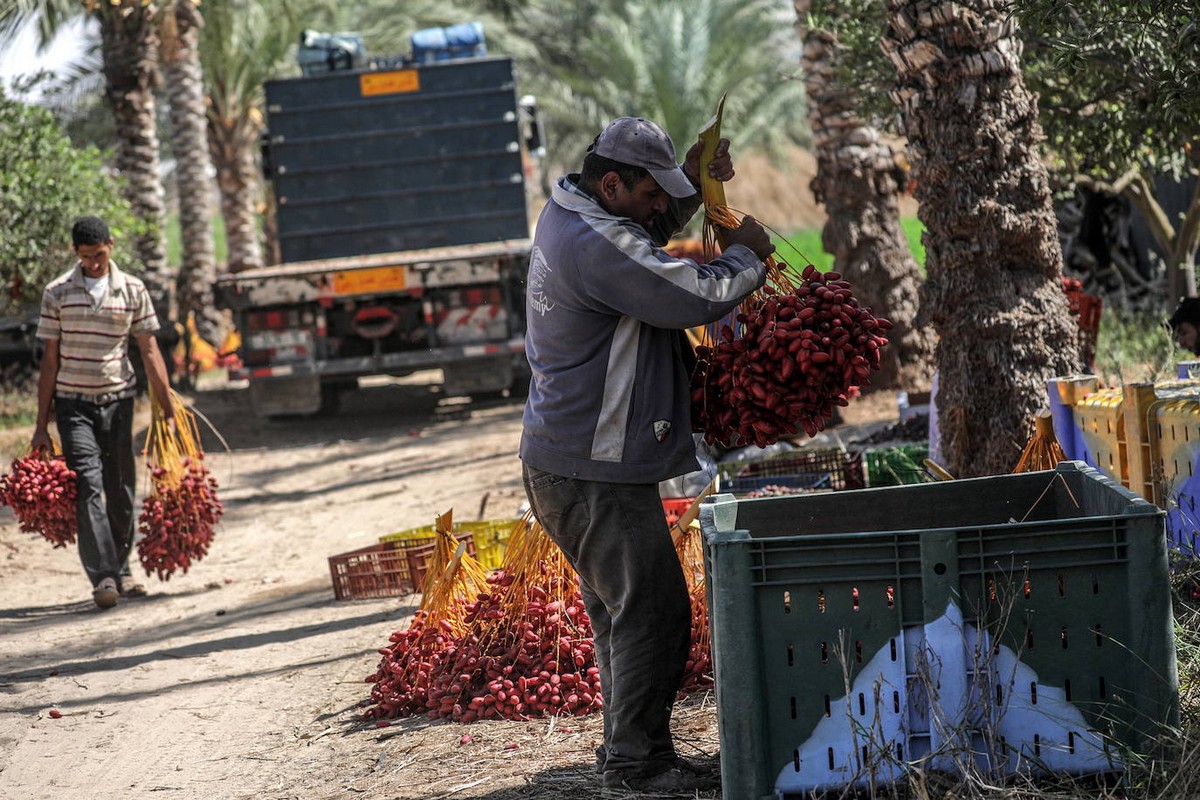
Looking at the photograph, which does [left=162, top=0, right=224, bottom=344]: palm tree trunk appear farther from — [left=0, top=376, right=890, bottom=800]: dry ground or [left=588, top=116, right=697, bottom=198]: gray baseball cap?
[left=588, top=116, right=697, bottom=198]: gray baseball cap

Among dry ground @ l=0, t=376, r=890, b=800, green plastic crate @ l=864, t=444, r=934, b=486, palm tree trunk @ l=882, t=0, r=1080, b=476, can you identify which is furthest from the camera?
green plastic crate @ l=864, t=444, r=934, b=486

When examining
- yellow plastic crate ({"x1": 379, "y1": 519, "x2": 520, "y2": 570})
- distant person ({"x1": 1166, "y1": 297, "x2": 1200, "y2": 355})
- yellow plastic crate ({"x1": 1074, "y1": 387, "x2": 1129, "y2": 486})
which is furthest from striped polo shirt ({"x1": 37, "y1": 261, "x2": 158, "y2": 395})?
distant person ({"x1": 1166, "y1": 297, "x2": 1200, "y2": 355})

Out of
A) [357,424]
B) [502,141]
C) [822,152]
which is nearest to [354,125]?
[502,141]

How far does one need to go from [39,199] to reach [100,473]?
28.3 feet

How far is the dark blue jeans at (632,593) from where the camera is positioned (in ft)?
12.2

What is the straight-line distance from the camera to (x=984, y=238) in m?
6.31

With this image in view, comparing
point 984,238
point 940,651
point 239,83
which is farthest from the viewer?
point 239,83

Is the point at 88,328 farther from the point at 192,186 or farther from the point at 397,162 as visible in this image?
→ the point at 192,186

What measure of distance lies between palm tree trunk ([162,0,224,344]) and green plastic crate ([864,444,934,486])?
13596 mm

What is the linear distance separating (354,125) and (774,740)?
12.8 metres

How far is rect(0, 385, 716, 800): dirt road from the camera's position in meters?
4.50

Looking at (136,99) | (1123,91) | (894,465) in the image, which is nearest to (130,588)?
(894,465)

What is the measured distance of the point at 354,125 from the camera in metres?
14.9

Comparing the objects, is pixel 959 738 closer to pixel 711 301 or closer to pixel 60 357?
pixel 711 301
